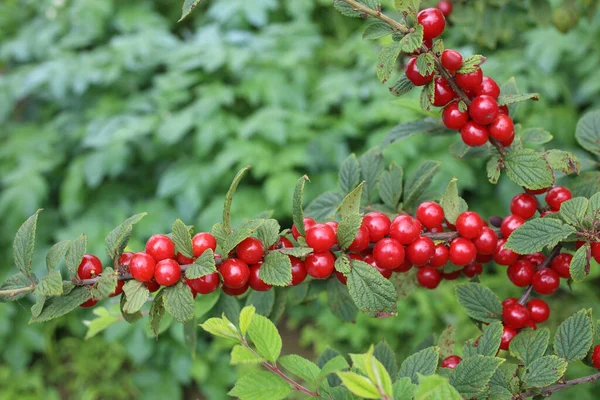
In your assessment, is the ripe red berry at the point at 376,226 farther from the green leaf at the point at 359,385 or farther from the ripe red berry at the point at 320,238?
the green leaf at the point at 359,385

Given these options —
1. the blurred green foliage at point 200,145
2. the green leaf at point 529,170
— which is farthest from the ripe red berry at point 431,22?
the blurred green foliage at point 200,145

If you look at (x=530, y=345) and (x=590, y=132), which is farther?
(x=590, y=132)

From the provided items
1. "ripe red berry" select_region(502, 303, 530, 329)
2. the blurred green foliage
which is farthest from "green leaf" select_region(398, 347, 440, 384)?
the blurred green foliage

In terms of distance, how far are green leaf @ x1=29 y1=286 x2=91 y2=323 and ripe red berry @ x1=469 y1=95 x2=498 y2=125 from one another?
398 mm

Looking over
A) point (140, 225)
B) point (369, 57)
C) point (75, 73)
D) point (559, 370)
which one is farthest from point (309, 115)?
point (559, 370)

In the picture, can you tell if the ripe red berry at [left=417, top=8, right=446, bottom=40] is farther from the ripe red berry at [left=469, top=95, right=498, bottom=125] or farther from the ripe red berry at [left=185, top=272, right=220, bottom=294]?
the ripe red berry at [left=185, top=272, right=220, bottom=294]

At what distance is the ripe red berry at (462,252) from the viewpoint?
55 centimetres

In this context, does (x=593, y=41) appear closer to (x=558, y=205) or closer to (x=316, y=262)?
(x=558, y=205)

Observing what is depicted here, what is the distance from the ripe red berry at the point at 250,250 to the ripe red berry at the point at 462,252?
7.5 inches

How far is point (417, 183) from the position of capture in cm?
64

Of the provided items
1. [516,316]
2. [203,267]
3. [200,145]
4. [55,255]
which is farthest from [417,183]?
[200,145]

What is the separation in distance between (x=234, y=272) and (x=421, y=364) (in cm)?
18

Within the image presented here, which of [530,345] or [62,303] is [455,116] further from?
[62,303]

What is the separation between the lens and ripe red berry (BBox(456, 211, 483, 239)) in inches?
21.8
